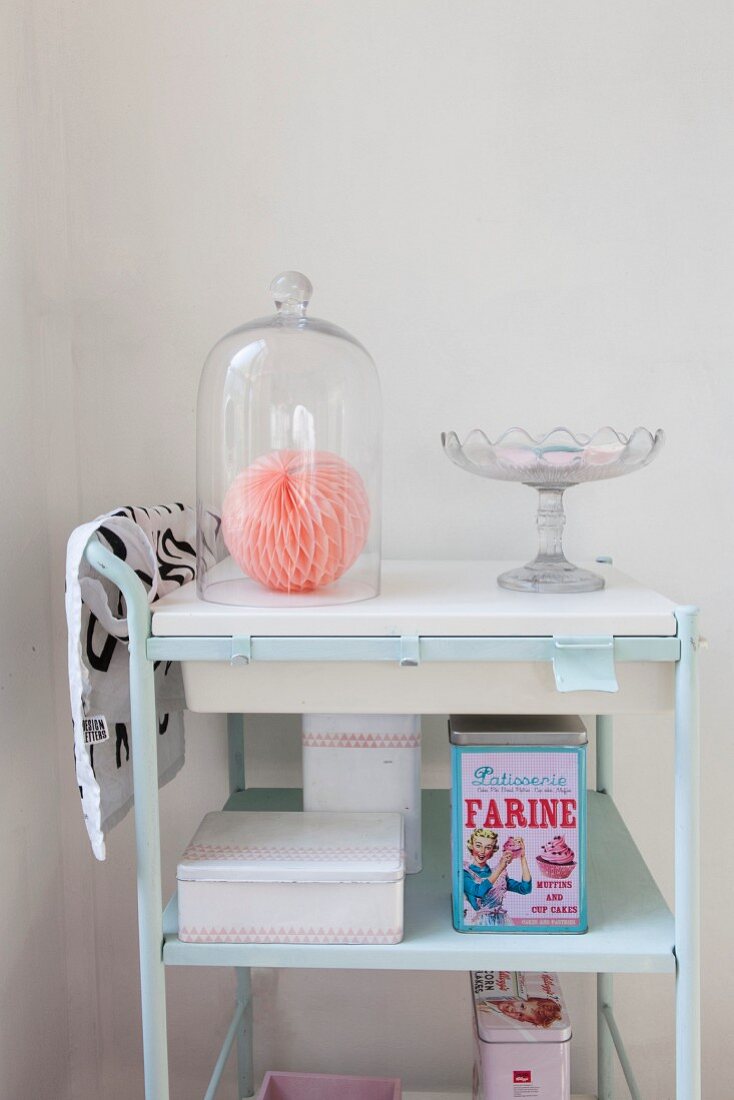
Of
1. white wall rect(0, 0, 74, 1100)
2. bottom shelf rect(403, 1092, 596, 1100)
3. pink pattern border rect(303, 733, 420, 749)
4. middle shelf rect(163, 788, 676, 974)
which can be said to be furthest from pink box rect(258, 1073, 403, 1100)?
pink pattern border rect(303, 733, 420, 749)

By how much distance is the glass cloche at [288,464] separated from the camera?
3.17 ft

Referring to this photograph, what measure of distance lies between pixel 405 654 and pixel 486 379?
0.57 metres

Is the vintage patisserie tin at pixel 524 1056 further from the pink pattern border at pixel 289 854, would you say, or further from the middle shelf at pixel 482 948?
the pink pattern border at pixel 289 854

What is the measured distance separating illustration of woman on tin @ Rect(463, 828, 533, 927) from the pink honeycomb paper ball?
0.30m

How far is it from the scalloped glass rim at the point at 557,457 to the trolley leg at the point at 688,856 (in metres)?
0.18

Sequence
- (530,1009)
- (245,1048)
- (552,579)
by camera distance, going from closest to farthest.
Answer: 1. (552,579)
2. (530,1009)
3. (245,1048)

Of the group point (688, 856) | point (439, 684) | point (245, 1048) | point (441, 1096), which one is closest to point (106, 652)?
point (439, 684)

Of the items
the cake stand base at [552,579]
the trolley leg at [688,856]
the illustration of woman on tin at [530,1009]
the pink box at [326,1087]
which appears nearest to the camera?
the trolley leg at [688,856]

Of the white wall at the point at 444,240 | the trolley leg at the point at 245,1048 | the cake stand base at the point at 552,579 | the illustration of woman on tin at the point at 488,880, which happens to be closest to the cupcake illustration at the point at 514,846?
the illustration of woman on tin at the point at 488,880

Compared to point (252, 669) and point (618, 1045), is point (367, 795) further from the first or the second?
point (618, 1045)

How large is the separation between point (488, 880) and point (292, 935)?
20cm

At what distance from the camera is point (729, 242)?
51.2 inches

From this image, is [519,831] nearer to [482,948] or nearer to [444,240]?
[482,948]

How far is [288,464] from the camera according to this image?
0.98 metres
